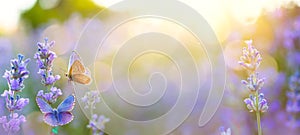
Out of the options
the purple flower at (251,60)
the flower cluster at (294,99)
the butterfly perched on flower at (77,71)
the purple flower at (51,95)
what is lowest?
the purple flower at (51,95)

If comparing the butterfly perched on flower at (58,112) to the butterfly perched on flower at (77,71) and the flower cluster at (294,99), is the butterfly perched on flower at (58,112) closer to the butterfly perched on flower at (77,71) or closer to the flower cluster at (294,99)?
the butterfly perched on flower at (77,71)

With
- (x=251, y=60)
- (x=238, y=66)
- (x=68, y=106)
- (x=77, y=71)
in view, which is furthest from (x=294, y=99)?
(x=68, y=106)

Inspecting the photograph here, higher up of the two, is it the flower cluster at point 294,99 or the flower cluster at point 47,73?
the flower cluster at point 294,99

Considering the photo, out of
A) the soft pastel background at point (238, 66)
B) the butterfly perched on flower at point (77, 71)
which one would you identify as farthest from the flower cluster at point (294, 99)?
the butterfly perched on flower at point (77, 71)

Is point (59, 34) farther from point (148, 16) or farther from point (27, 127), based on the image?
point (27, 127)

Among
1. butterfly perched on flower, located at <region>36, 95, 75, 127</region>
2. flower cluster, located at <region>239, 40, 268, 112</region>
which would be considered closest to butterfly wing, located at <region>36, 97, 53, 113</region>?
butterfly perched on flower, located at <region>36, 95, 75, 127</region>

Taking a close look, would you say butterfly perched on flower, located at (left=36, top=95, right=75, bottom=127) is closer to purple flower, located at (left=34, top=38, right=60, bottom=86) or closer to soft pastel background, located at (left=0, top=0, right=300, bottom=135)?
purple flower, located at (left=34, top=38, right=60, bottom=86)

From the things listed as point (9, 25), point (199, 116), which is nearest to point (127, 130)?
point (199, 116)
